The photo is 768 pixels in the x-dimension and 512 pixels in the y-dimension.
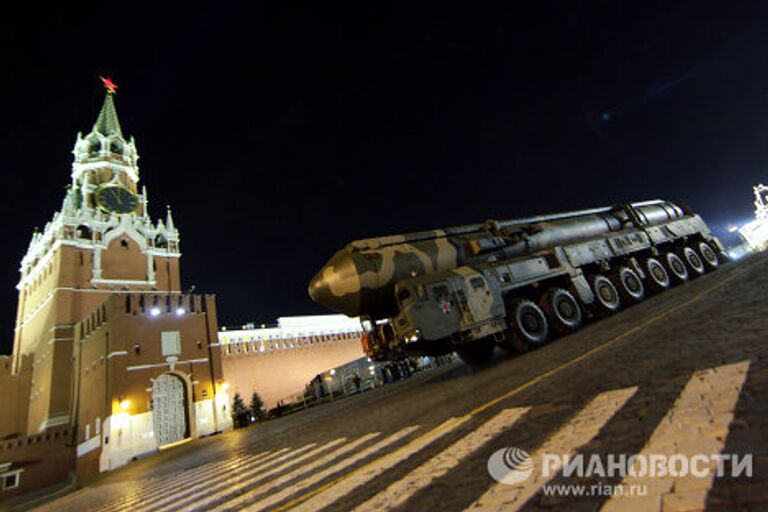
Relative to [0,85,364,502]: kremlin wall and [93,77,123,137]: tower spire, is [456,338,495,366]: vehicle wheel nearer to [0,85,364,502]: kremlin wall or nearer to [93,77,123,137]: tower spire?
[0,85,364,502]: kremlin wall

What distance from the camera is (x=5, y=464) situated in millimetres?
25547

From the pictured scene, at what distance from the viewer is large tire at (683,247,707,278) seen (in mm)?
16750

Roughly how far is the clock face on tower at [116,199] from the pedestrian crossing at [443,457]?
49.9m

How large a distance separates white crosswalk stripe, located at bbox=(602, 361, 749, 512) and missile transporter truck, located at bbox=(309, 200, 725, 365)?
6.45 meters

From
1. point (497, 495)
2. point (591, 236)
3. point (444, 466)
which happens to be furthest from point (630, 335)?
point (591, 236)

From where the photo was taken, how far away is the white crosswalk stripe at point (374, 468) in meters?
3.38

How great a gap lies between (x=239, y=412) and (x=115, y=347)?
40.9 feet

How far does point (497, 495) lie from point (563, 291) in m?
10.8

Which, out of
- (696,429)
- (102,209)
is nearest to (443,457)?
(696,429)

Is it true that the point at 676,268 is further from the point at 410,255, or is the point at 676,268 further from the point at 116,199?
the point at 116,199

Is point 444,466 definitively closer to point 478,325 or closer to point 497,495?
point 497,495

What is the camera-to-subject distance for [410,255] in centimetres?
1120

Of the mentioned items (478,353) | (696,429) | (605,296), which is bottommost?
(696,429)

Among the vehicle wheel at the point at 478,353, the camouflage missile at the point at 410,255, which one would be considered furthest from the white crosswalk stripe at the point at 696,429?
the vehicle wheel at the point at 478,353
